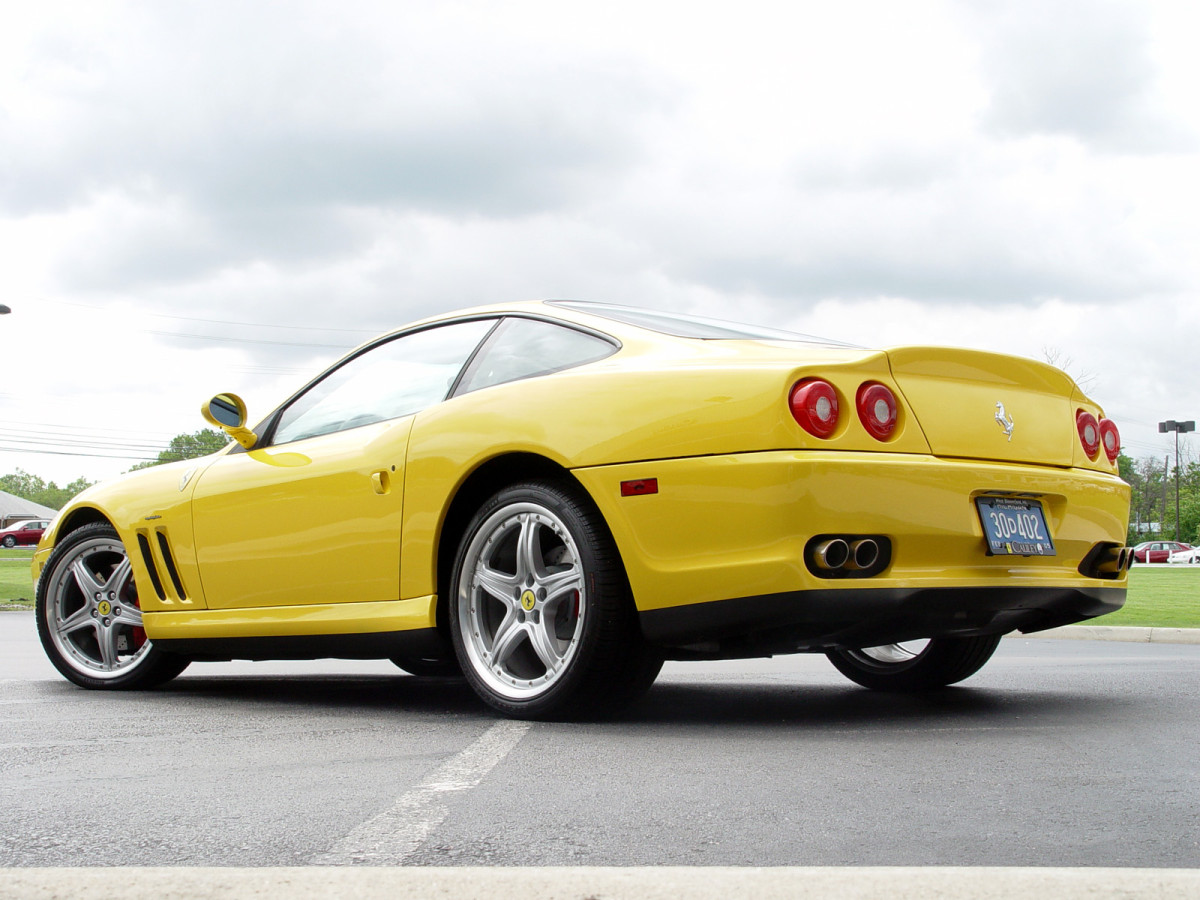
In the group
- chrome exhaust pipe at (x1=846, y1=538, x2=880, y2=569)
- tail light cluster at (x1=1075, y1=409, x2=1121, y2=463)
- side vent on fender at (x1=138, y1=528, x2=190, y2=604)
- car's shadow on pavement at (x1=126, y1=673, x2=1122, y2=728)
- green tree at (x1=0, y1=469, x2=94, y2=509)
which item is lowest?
green tree at (x1=0, y1=469, x2=94, y2=509)

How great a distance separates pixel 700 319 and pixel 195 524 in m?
2.30

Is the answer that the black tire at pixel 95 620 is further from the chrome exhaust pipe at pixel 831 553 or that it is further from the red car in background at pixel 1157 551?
the red car in background at pixel 1157 551

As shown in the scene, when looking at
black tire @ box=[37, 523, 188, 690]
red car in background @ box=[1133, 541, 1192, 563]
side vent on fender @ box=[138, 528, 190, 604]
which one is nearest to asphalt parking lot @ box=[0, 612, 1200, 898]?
black tire @ box=[37, 523, 188, 690]

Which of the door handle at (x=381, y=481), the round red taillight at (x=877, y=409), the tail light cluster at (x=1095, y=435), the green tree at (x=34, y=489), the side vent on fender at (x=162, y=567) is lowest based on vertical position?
the green tree at (x=34, y=489)

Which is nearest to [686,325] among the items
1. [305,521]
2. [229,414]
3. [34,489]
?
[305,521]

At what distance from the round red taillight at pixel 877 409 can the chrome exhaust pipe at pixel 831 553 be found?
0.35 m

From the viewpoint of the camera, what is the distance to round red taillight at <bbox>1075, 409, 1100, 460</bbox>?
446cm

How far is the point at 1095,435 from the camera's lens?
4520 mm

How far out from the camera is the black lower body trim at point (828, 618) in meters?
3.65

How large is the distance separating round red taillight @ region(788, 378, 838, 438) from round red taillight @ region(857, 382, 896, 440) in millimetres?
98

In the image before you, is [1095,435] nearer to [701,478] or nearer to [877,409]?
[877,409]

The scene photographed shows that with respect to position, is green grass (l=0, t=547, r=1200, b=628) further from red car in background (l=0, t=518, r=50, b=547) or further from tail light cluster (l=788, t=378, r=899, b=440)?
red car in background (l=0, t=518, r=50, b=547)

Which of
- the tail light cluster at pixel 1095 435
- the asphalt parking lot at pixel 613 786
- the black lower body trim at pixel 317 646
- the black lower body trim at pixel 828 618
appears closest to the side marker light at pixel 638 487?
the black lower body trim at pixel 828 618

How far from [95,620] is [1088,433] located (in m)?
4.33
